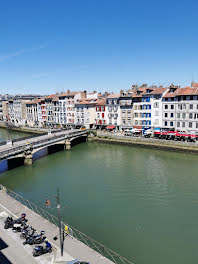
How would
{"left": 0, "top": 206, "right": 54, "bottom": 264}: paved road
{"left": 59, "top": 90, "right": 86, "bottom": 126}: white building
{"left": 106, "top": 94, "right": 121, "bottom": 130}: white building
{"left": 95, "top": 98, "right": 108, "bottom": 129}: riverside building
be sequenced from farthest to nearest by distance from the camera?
{"left": 59, "top": 90, "right": 86, "bottom": 126}: white building < {"left": 95, "top": 98, "right": 108, "bottom": 129}: riverside building < {"left": 106, "top": 94, "right": 121, "bottom": 130}: white building < {"left": 0, "top": 206, "right": 54, "bottom": 264}: paved road

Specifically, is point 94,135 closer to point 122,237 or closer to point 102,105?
point 102,105

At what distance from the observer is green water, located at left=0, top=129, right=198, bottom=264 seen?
20609 millimetres

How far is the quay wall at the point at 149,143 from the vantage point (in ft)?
175

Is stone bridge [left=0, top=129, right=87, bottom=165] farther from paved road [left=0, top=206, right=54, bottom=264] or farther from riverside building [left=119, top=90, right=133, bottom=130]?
paved road [left=0, top=206, right=54, bottom=264]

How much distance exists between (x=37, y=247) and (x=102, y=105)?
67.3 m

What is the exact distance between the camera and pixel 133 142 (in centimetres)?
6341

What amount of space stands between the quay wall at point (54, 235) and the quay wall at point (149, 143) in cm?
4302

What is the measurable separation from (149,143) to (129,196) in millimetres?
32320

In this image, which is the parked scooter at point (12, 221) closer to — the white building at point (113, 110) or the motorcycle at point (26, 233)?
the motorcycle at point (26, 233)

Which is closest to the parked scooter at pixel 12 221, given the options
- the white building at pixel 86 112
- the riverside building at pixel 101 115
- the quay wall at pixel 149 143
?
the quay wall at pixel 149 143

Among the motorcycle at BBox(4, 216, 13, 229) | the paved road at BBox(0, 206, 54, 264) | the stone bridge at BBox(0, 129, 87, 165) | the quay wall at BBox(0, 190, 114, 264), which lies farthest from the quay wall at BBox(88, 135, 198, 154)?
the paved road at BBox(0, 206, 54, 264)

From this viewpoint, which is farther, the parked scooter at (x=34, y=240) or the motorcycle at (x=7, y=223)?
the motorcycle at (x=7, y=223)

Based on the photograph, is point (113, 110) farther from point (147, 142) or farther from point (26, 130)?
point (26, 130)

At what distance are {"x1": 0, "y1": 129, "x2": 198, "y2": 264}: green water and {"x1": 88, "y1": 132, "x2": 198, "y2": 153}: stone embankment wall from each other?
2.67 meters
